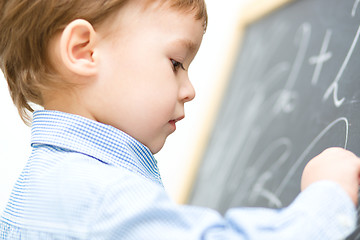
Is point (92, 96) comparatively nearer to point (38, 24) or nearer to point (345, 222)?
point (38, 24)

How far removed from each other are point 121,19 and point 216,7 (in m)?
1.20

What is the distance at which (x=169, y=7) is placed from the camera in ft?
2.08

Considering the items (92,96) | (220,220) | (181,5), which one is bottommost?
(220,220)

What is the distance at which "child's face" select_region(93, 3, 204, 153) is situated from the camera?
2.03ft

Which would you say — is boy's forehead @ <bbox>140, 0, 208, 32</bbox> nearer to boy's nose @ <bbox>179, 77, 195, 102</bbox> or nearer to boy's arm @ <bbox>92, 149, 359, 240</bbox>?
boy's nose @ <bbox>179, 77, 195, 102</bbox>

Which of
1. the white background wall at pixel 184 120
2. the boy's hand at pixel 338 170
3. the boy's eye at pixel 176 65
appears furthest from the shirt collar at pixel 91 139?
the white background wall at pixel 184 120

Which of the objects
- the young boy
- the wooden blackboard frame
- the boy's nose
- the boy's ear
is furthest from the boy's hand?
the wooden blackboard frame

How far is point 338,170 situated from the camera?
52 cm

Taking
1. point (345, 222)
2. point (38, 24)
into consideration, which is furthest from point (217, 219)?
point (38, 24)

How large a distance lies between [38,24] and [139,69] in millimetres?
137

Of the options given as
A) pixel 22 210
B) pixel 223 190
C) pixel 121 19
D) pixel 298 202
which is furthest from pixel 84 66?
pixel 223 190

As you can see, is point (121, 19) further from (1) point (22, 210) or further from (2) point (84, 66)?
(1) point (22, 210)

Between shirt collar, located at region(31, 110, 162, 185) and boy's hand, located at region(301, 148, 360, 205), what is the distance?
0.21m

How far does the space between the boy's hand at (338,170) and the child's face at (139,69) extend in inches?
7.3
